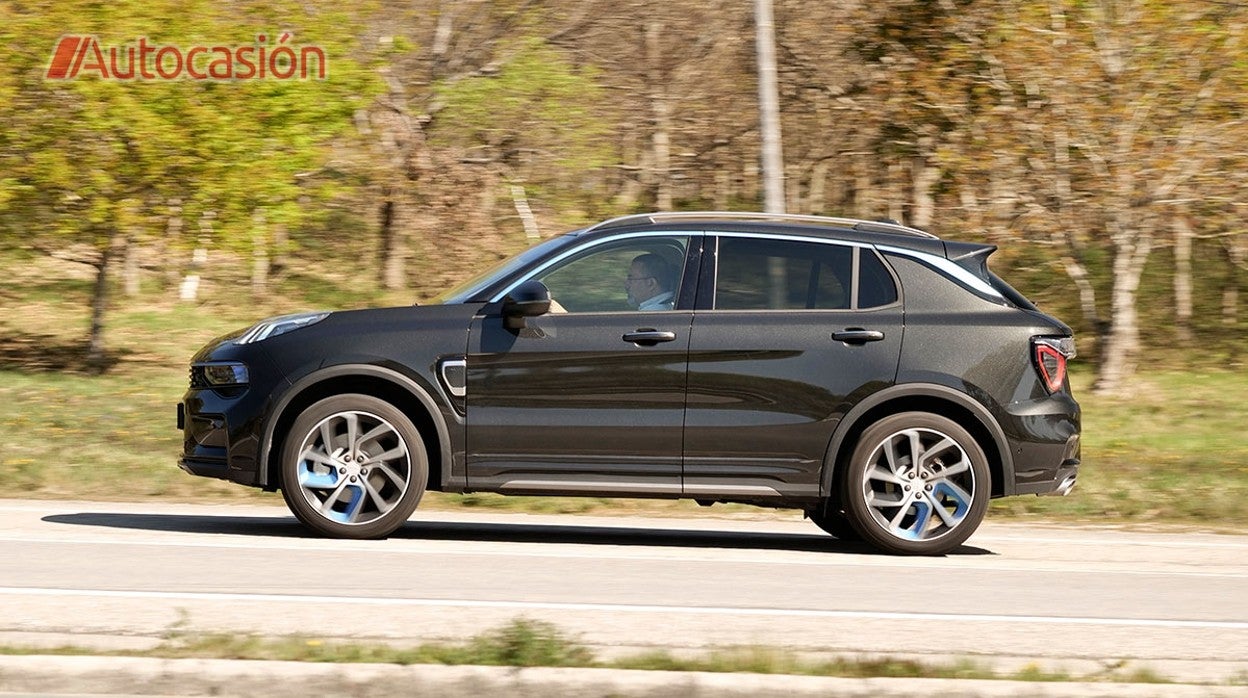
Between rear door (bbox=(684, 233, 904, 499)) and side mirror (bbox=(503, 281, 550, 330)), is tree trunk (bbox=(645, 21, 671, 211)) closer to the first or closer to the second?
rear door (bbox=(684, 233, 904, 499))

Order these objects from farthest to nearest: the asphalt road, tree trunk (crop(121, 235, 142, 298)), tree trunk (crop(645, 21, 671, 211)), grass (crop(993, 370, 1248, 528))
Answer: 1. tree trunk (crop(645, 21, 671, 211))
2. tree trunk (crop(121, 235, 142, 298))
3. grass (crop(993, 370, 1248, 528))
4. the asphalt road

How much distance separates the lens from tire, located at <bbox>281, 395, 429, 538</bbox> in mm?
8344

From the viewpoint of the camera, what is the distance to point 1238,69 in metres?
18.5

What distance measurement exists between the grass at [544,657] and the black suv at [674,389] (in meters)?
2.82

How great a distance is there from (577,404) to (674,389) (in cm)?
50

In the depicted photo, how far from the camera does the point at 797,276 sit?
8586 millimetres

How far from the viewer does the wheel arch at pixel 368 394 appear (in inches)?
328

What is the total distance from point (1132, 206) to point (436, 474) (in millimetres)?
12610

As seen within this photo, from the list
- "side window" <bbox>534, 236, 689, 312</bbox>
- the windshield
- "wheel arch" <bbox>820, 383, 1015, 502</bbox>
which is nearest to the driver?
"side window" <bbox>534, 236, 689, 312</bbox>

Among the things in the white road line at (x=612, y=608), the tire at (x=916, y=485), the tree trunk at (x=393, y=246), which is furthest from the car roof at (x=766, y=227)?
the tree trunk at (x=393, y=246)

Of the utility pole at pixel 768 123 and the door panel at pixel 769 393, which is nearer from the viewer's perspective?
the door panel at pixel 769 393

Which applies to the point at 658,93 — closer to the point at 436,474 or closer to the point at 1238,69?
the point at 1238,69

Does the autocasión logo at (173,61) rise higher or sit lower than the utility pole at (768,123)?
higher

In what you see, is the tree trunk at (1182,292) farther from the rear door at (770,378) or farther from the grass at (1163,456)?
the rear door at (770,378)
